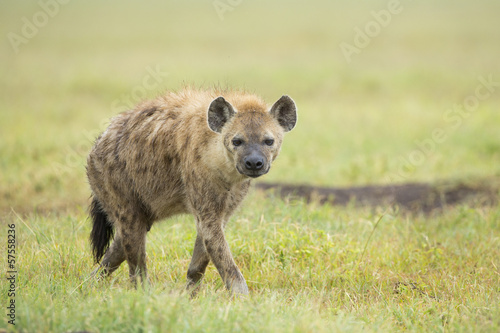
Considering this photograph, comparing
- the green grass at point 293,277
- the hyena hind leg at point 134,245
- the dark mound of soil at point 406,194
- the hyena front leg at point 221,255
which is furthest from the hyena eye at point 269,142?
the dark mound of soil at point 406,194

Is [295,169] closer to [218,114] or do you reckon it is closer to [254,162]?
[218,114]

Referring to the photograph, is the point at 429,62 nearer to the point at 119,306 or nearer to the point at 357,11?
→ the point at 357,11

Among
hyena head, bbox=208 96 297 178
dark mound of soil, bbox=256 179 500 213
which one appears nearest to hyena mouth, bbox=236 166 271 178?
hyena head, bbox=208 96 297 178

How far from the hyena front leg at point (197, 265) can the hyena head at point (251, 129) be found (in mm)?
657

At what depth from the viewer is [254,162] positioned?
11.9 ft

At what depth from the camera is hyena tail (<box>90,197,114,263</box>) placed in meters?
4.37

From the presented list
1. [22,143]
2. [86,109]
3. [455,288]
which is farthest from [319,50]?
[455,288]

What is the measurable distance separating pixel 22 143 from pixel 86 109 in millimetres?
2969

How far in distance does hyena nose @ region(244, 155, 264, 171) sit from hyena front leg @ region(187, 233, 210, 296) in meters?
0.69

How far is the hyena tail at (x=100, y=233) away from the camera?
4.37 meters

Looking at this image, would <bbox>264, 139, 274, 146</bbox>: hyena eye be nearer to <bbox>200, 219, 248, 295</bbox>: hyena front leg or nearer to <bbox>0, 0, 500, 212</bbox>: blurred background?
<bbox>200, 219, 248, 295</bbox>: hyena front leg

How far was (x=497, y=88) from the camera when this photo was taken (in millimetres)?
13773

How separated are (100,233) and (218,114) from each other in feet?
4.04

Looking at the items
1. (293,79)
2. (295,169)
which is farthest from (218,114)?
(293,79)
